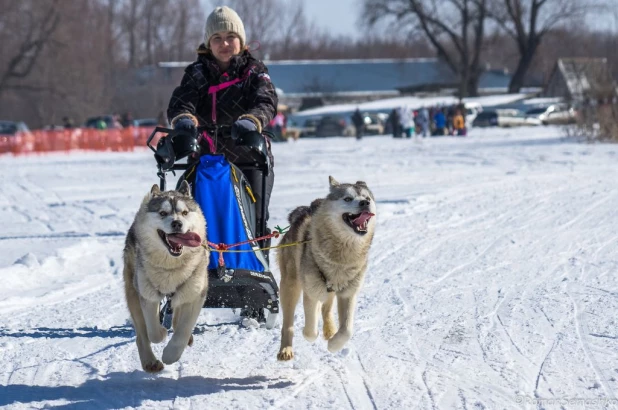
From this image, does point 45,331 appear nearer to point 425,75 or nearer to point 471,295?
point 471,295

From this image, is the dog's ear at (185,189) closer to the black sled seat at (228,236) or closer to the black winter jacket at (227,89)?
the black sled seat at (228,236)

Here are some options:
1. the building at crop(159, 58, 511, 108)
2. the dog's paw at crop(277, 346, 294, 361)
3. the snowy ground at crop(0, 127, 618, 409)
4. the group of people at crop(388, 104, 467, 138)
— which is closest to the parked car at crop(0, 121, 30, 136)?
the group of people at crop(388, 104, 467, 138)

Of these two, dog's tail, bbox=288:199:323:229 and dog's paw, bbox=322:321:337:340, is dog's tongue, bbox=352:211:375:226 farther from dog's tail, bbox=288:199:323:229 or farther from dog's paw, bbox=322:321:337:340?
dog's paw, bbox=322:321:337:340

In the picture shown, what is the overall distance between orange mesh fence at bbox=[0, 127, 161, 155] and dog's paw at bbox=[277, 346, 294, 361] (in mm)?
27216

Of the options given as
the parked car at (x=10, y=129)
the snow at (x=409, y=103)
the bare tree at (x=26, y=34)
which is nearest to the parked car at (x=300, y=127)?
the snow at (x=409, y=103)

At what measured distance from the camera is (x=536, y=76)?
7725 centimetres

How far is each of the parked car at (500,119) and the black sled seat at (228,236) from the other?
42.8 metres

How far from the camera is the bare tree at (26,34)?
50531 millimetres

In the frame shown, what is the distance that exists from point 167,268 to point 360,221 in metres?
1.02

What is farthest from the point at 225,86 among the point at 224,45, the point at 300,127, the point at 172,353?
the point at 300,127

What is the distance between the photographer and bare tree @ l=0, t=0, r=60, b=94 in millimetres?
50531

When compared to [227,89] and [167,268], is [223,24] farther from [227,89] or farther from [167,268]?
[167,268]

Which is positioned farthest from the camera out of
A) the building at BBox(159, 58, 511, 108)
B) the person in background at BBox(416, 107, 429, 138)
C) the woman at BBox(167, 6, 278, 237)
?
the building at BBox(159, 58, 511, 108)

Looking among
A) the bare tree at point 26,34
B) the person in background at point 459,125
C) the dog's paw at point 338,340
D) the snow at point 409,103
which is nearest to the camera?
the dog's paw at point 338,340
